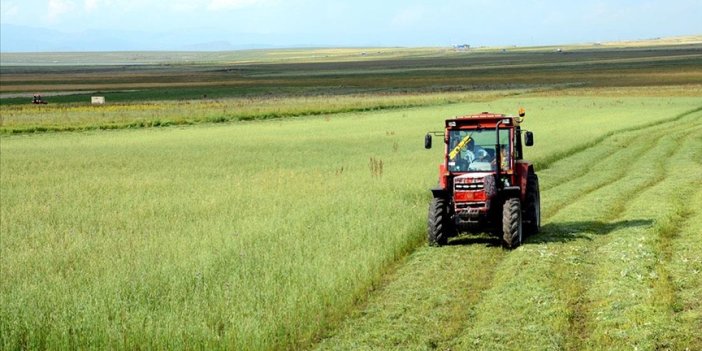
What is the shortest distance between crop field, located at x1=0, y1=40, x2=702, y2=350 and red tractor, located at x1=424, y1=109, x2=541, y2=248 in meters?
0.47

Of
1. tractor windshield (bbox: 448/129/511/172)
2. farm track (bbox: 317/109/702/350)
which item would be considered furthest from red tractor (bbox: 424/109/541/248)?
farm track (bbox: 317/109/702/350)

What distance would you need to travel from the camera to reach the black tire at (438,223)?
583 inches

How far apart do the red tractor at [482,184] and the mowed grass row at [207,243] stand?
50 cm

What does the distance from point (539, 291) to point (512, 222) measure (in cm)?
300

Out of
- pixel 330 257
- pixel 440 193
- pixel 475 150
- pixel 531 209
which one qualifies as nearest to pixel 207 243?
pixel 330 257

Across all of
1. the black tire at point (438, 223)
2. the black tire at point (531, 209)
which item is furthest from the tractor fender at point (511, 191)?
the black tire at point (438, 223)

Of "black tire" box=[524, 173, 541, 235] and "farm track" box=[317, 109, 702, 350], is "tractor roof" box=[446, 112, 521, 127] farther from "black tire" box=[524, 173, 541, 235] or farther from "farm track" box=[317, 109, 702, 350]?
"farm track" box=[317, 109, 702, 350]

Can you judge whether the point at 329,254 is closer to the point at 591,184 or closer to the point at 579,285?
the point at 579,285

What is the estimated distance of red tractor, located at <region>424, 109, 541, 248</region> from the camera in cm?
1452

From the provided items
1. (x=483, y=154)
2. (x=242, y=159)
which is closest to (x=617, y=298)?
(x=483, y=154)

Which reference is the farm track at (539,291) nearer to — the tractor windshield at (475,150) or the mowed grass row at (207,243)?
the mowed grass row at (207,243)

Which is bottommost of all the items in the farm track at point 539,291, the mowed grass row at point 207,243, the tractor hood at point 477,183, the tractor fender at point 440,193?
the farm track at point 539,291

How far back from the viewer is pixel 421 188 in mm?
21625

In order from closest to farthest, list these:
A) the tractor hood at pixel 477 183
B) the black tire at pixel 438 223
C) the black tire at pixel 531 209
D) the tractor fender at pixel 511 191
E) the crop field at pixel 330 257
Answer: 1. the crop field at pixel 330 257
2. the tractor hood at pixel 477 183
3. the tractor fender at pixel 511 191
4. the black tire at pixel 438 223
5. the black tire at pixel 531 209
